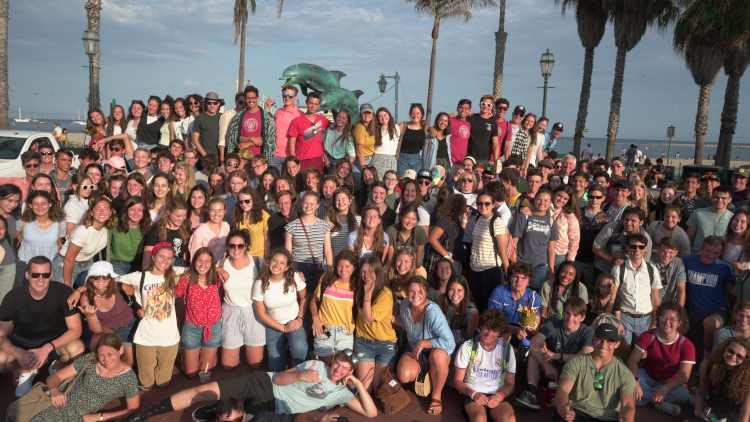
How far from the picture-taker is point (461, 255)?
250 inches

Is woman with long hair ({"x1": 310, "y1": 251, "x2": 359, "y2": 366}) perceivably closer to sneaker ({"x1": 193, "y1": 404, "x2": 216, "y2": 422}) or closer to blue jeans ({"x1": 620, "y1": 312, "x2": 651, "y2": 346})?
sneaker ({"x1": 193, "y1": 404, "x2": 216, "y2": 422})

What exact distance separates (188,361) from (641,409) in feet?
15.9

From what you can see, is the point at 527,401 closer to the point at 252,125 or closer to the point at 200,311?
the point at 200,311

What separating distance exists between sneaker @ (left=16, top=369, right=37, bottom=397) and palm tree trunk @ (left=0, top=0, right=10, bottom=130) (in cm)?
1352

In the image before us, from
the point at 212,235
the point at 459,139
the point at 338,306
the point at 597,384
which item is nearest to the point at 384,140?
the point at 459,139

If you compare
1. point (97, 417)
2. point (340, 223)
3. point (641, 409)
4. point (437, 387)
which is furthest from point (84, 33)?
point (641, 409)

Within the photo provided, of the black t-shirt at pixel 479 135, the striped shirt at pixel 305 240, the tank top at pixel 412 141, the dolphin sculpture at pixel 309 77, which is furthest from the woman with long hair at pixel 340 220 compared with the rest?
the dolphin sculpture at pixel 309 77

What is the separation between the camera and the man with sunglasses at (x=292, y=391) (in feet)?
15.0

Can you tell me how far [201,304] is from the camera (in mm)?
5371

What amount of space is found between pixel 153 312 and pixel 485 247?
388 centimetres

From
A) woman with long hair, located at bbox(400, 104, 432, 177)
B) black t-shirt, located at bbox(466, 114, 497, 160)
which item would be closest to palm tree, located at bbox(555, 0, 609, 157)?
black t-shirt, located at bbox(466, 114, 497, 160)

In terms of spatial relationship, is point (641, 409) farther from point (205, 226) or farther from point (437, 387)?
point (205, 226)

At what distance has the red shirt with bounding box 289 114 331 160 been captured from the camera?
8398 mm

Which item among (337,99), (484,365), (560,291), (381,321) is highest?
(337,99)
